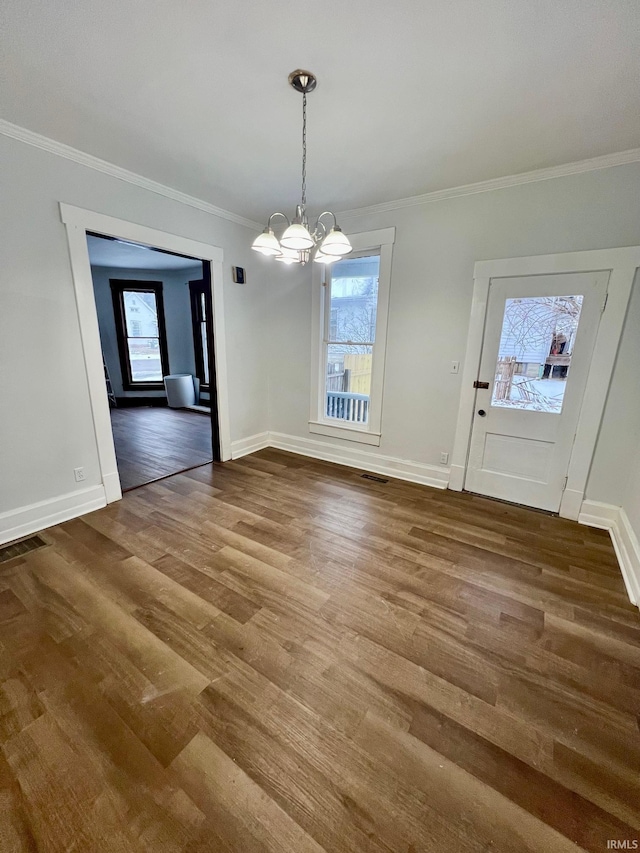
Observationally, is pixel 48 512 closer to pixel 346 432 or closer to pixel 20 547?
pixel 20 547

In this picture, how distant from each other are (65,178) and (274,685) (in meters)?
3.45

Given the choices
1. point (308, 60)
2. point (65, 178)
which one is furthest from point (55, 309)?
point (308, 60)

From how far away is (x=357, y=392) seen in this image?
3.94m

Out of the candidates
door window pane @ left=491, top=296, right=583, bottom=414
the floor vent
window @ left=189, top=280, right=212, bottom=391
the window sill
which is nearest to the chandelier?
door window pane @ left=491, top=296, right=583, bottom=414

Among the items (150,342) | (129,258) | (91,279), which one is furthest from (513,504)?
(150,342)

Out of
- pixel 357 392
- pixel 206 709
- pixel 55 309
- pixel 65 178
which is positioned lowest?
pixel 206 709

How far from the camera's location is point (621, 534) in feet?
8.03

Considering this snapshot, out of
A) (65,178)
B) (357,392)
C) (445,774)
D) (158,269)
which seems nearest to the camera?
(445,774)

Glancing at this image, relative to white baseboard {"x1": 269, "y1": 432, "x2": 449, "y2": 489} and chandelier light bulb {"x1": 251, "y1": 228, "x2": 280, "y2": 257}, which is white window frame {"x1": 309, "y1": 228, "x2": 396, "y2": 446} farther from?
chandelier light bulb {"x1": 251, "y1": 228, "x2": 280, "y2": 257}

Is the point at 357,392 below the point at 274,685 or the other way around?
the other way around

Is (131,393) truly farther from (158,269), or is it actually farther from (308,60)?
(308,60)

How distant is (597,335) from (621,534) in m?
1.50

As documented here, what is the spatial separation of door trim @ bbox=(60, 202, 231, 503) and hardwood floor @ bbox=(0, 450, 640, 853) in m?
0.64

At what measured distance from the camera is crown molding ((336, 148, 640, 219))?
2.30 m
